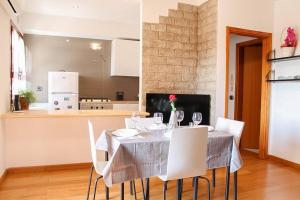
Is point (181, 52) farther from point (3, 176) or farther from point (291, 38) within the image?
point (3, 176)

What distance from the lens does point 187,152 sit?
6.70 ft

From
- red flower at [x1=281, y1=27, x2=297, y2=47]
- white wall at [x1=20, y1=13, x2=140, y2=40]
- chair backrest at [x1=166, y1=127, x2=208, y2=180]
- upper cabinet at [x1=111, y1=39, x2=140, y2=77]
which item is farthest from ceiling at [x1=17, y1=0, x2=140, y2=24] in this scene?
chair backrest at [x1=166, y1=127, x2=208, y2=180]

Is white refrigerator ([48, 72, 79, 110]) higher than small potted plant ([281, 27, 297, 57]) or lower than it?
lower

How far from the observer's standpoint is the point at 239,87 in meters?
5.07

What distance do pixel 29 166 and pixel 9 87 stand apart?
45.2 inches

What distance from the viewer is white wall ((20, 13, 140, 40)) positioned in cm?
497

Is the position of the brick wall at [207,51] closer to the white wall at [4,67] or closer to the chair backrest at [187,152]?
the chair backrest at [187,152]

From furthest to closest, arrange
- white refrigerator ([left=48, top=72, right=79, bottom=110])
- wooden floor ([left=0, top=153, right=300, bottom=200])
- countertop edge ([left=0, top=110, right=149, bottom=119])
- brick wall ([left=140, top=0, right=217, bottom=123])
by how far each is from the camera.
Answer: white refrigerator ([left=48, top=72, right=79, bottom=110]), brick wall ([left=140, top=0, right=217, bottom=123]), countertop edge ([left=0, top=110, right=149, bottom=119]), wooden floor ([left=0, top=153, right=300, bottom=200])

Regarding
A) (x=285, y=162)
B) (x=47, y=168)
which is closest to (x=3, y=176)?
(x=47, y=168)

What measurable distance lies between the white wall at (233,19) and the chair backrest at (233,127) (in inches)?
44.0

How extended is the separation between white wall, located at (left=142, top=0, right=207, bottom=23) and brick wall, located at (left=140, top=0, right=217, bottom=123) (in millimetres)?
71

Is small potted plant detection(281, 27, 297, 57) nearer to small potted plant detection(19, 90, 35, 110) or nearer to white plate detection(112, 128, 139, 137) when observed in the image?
white plate detection(112, 128, 139, 137)

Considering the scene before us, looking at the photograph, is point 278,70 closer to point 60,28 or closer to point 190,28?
point 190,28

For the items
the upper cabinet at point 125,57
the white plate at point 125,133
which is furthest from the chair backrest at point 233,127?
the upper cabinet at point 125,57
